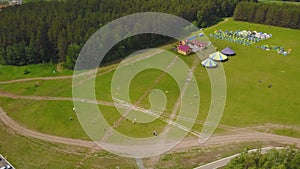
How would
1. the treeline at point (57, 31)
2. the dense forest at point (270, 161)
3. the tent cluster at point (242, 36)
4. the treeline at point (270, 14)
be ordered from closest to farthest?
the dense forest at point (270, 161), the treeline at point (57, 31), the tent cluster at point (242, 36), the treeline at point (270, 14)

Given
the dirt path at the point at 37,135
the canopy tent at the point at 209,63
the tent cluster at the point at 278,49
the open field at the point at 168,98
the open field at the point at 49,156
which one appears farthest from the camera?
the tent cluster at the point at 278,49

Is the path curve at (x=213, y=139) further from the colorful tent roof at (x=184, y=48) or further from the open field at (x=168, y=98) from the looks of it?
the colorful tent roof at (x=184, y=48)

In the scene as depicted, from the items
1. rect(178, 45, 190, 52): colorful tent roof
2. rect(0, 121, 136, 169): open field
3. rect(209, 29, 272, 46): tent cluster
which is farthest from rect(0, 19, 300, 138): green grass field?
rect(209, 29, 272, 46): tent cluster

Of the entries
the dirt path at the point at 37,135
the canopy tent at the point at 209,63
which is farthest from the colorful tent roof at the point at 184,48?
the dirt path at the point at 37,135

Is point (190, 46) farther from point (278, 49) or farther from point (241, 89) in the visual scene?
point (241, 89)

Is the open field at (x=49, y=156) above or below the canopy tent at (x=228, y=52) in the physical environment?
below

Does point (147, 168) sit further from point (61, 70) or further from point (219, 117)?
point (61, 70)

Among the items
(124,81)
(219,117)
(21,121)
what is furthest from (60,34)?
(219,117)

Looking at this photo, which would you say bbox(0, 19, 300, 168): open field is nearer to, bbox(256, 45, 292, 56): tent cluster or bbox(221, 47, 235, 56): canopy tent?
bbox(221, 47, 235, 56): canopy tent

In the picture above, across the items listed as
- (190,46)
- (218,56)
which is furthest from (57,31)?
(218,56)
